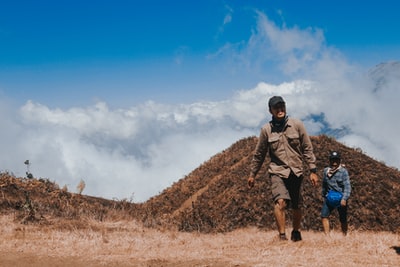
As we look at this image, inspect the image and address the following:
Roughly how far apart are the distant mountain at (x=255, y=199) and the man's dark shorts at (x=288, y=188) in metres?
5.55

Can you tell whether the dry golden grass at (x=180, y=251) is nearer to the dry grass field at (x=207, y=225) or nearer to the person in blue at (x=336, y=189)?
the dry grass field at (x=207, y=225)

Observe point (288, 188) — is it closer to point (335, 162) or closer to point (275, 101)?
point (275, 101)

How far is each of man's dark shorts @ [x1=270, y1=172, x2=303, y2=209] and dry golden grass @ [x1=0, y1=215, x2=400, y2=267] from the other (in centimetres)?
80

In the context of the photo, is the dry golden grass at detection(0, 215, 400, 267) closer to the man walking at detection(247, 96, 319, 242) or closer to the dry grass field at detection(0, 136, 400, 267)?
the dry grass field at detection(0, 136, 400, 267)

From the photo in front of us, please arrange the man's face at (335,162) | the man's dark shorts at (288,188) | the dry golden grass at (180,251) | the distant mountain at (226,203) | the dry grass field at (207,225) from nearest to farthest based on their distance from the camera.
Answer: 1. the dry golden grass at (180,251)
2. the dry grass field at (207,225)
3. the man's dark shorts at (288,188)
4. the man's face at (335,162)
5. the distant mountain at (226,203)

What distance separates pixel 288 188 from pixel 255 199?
31.0 ft

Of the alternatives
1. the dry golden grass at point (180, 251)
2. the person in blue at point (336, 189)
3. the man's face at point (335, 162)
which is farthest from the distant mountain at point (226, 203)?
the man's face at point (335, 162)

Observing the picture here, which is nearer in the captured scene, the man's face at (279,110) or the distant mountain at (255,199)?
the man's face at (279,110)

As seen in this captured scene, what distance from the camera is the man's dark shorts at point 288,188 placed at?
822 centimetres

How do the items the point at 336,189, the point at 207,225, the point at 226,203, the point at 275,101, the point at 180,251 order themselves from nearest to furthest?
the point at 180,251 → the point at 275,101 → the point at 336,189 → the point at 207,225 → the point at 226,203

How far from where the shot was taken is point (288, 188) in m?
8.40

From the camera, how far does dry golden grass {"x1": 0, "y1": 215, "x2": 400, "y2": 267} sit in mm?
6871

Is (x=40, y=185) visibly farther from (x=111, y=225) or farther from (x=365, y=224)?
(x=365, y=224)

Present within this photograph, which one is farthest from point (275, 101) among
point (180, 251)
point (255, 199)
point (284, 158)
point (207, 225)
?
point (255, 199)
